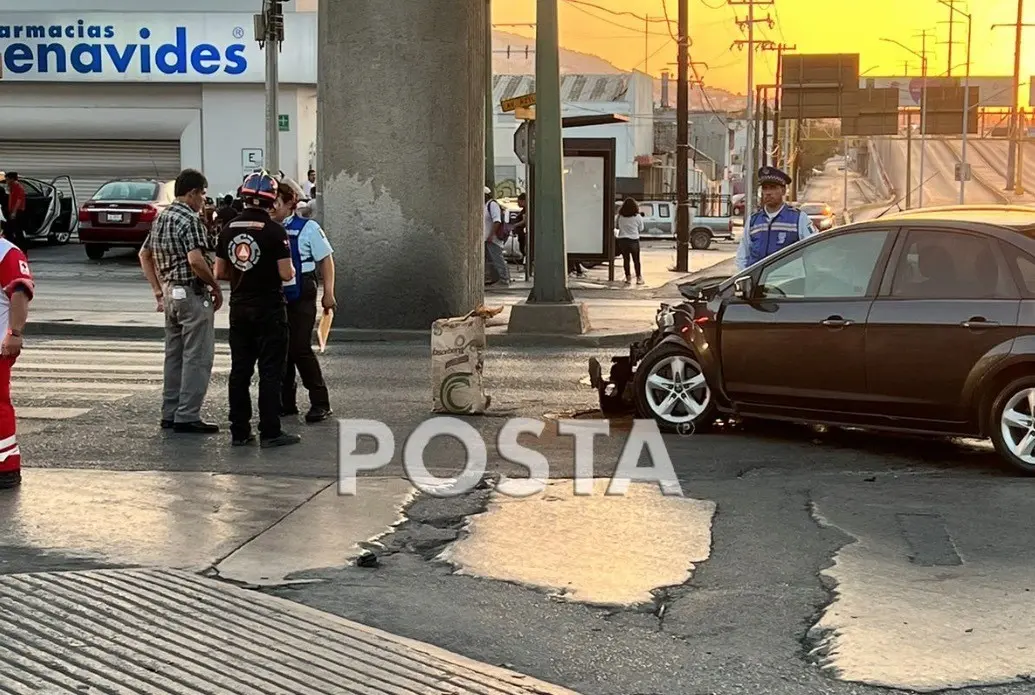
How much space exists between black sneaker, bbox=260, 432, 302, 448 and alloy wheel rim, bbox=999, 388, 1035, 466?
450 centimetres

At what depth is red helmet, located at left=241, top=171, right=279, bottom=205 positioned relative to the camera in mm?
9258

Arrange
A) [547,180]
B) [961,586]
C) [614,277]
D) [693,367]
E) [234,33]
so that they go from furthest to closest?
[234,33], [614,277], [547,180], [693,367], [961,586]

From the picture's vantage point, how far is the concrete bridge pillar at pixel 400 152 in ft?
54.5

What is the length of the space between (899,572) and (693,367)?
12.0 feet

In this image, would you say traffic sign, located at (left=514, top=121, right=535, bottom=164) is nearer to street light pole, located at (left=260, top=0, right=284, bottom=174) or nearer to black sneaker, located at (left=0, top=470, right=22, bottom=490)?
street light pole, located at (left=260, top=0, right=284, bottom=174)

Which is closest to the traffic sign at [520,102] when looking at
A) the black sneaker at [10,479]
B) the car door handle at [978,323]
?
the car door handle at [978,323]

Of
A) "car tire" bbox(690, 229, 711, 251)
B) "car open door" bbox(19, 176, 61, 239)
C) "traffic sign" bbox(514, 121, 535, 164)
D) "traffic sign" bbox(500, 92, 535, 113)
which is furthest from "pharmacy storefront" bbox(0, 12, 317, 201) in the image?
"car tire" bbox(690, 229, 711, 251)

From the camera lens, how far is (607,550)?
6.93 meters

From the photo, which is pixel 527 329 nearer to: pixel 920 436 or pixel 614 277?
pixel 920 436

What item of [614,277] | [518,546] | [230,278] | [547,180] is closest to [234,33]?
[614,277]

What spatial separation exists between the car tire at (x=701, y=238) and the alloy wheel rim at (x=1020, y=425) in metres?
40.1

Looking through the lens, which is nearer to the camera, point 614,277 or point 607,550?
point 607,550

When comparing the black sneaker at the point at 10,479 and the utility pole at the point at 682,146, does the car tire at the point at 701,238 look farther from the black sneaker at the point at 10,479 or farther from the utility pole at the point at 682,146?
the black sneaker at the point at 10,479

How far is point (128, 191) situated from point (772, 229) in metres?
21.1
